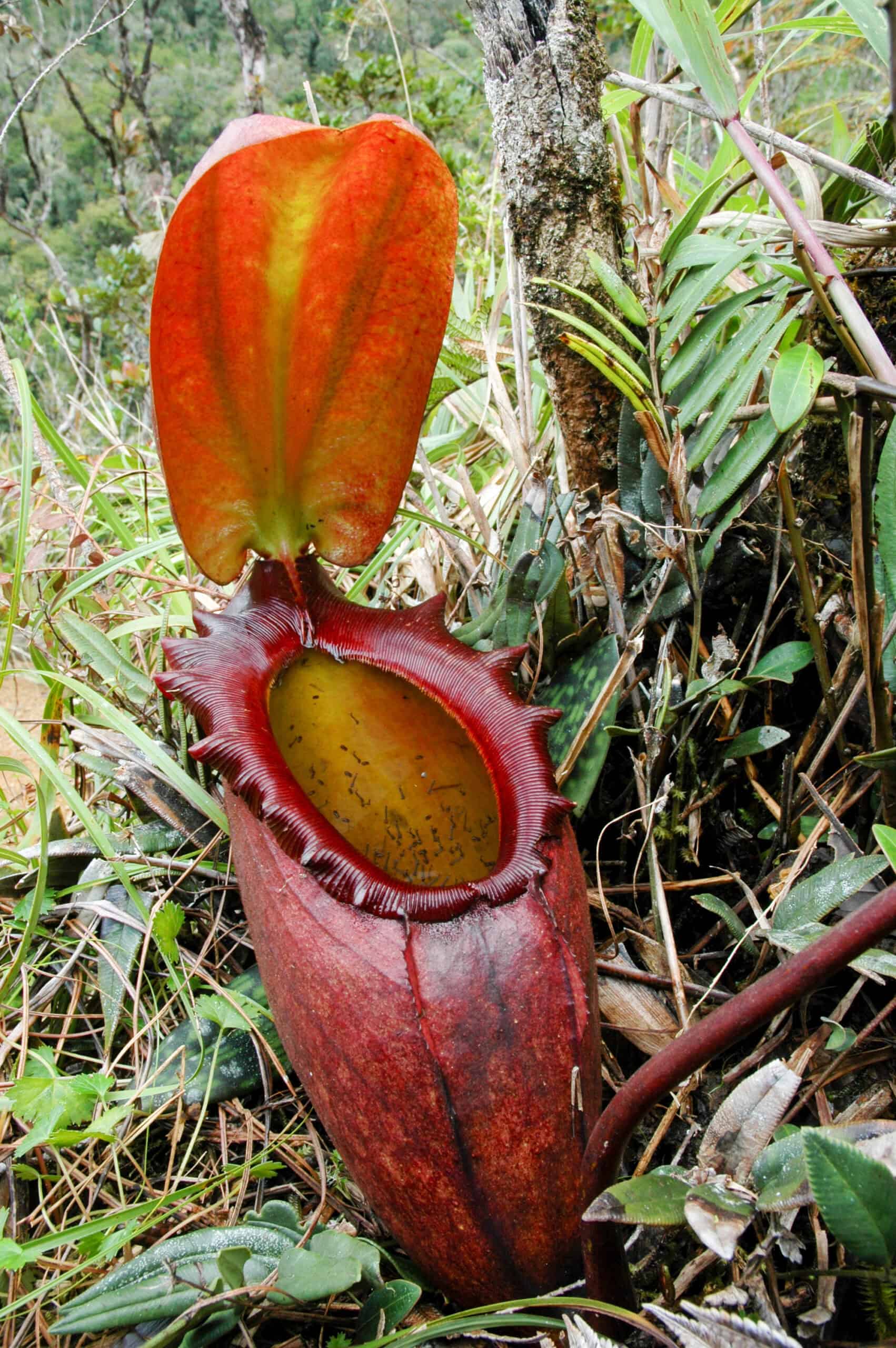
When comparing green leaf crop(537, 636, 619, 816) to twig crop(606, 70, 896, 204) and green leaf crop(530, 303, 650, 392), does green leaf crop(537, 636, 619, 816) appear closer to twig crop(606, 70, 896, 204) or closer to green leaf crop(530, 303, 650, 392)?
green leaf crop(530, 303, 650, 392)

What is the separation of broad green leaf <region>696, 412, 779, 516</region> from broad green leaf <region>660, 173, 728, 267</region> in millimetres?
269

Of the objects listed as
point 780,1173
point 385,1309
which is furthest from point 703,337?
point 385,1309

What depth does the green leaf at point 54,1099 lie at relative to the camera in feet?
3.66

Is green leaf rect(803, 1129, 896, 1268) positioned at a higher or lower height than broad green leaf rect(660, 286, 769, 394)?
lower

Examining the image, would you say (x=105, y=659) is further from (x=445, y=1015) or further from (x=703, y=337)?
(x=703, y=337)

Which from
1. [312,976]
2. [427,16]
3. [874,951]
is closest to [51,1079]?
[312,976]

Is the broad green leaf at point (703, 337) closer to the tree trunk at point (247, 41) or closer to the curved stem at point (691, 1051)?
the curved stem at point (691, 1051)

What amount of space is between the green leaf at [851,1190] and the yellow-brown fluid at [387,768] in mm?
672

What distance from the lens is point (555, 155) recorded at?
1.33 meters

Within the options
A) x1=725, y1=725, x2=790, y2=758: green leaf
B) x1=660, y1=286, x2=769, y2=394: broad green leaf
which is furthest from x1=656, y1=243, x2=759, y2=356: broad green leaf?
x1=725, y1=725, x2=790, y2=758: green leaf

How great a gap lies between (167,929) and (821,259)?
1.21 meters

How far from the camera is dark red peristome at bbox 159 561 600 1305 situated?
3.16 ft

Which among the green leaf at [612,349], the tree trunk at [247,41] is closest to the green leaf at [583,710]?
the green leaf at [612,349]

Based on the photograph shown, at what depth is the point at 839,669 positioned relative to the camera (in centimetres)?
119
